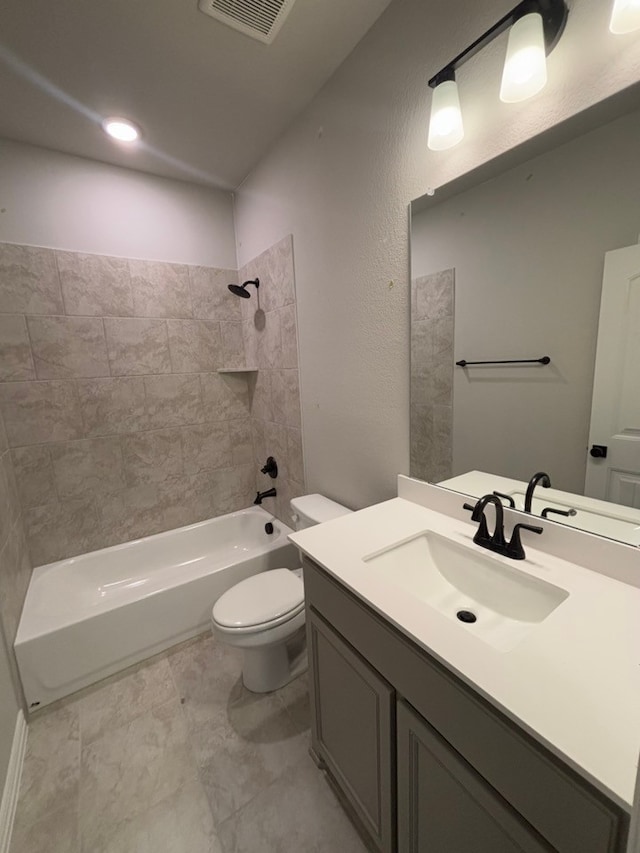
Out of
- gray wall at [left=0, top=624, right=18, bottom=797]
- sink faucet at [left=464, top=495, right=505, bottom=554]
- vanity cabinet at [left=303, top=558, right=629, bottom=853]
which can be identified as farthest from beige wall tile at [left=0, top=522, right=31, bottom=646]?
sink faucet at [left=464, top=495, right=505, bottom=554]

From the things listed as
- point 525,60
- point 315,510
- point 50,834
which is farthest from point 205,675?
point 525,60

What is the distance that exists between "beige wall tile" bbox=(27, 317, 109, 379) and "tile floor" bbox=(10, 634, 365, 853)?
1635 mm

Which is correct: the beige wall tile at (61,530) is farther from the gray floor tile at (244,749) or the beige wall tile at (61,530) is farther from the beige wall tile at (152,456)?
the gray floor tile at (244,749)

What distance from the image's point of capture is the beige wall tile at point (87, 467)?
1998 mm

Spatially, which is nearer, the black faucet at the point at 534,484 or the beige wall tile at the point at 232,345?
the black faucet at the point at 534,484

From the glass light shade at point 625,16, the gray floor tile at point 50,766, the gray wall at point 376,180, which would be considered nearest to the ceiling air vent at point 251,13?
the gray wall at point 376,180

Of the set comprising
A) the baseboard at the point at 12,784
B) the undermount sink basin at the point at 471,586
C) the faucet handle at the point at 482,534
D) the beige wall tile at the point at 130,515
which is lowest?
the baseboard at the point at 12,784

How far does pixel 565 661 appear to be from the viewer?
60 centimetres

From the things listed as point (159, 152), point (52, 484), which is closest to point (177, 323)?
point (159, 152)

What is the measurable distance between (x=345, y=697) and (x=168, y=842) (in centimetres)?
74

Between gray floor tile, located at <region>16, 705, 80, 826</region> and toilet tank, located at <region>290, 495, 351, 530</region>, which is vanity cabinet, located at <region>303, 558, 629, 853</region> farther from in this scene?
gray floor tile, located at <region>16, 705, 80, 826</region>

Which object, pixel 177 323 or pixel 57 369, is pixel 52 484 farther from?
pixel 177 323

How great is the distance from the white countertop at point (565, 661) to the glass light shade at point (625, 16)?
3.89 feet

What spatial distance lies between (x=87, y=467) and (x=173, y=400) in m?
0.64
